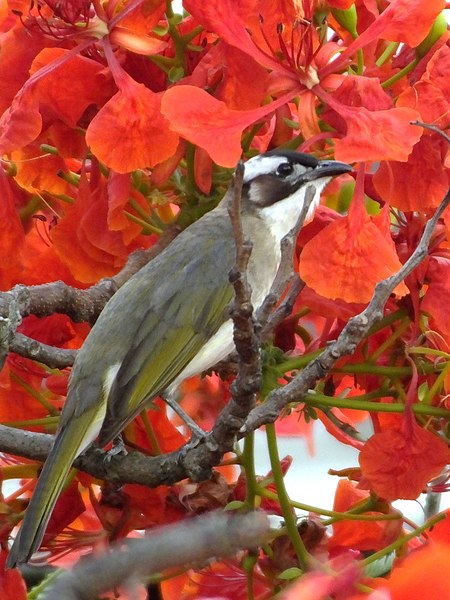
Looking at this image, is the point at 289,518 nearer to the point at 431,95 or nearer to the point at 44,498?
the point at 44,498

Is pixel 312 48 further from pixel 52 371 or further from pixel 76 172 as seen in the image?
pixel 52 371

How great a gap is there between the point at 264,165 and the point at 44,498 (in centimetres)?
65

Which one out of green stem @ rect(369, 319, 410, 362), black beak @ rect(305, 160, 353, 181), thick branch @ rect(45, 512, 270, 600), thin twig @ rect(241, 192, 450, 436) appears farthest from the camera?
black beak @ rect(305, 160, 353, 181)

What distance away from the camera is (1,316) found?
1.12 metres

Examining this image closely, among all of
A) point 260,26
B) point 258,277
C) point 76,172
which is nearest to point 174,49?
point 260,26

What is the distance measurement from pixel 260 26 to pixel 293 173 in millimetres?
532

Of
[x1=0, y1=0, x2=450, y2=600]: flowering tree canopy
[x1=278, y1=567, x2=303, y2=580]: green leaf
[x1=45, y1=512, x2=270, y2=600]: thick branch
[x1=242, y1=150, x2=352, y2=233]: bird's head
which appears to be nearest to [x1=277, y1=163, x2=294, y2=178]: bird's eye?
[x1=242, y1=150, x2=352, y2=233]: bird's head

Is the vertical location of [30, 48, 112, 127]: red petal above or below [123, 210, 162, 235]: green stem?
above

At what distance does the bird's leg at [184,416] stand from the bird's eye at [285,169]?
377 mm

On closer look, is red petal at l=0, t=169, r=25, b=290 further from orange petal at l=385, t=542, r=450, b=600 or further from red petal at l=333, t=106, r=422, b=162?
orange petal at l=385, t=542, r=450, b=600

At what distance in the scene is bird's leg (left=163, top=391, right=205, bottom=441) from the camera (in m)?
1.35

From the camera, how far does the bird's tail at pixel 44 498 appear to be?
3.81 feet

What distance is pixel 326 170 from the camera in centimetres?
137

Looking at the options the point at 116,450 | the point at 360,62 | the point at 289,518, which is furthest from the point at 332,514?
the point at 360,62
